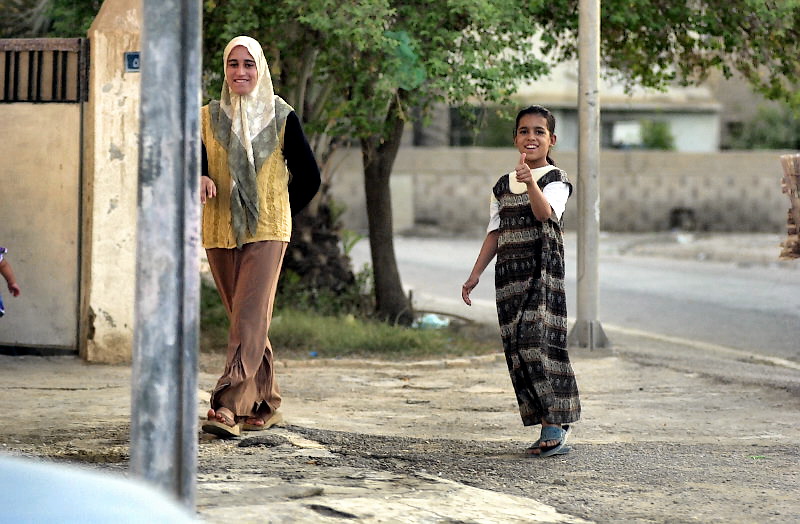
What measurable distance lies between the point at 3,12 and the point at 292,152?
6943mm

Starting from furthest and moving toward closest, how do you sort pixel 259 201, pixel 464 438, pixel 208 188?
pixel 464 438, pixel 259 201, pixel 208 188

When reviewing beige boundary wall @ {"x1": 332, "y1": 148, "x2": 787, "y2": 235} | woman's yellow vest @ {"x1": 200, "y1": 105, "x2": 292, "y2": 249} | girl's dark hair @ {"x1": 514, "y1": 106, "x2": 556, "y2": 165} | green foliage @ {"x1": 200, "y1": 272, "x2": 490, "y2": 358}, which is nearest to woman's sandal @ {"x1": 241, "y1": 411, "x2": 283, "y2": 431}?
woman's yellow vest @ {"x1": 200, "y1": 105, "x2": 292, "y2": 249}

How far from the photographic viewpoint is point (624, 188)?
28.5 meters

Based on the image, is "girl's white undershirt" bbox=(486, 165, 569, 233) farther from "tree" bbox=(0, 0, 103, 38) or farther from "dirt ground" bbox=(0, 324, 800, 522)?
"tree" bbox=(0, 0, 103, 38)

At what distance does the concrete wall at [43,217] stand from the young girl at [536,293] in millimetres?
3989

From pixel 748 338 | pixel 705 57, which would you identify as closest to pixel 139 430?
pixel 748 338

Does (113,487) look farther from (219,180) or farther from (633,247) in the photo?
(633,247)

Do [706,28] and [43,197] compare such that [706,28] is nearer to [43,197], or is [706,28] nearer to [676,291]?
[676,291]

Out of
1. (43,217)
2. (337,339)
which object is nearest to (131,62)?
(43,217)

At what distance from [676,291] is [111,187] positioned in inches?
386

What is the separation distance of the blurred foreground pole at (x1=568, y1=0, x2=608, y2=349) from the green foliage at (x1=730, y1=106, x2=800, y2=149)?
1016 inches

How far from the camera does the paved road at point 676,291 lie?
13.7 metres

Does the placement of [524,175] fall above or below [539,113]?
below

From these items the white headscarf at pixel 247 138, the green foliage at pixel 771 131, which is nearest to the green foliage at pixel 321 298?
the white headscarf at pixel 247 138
